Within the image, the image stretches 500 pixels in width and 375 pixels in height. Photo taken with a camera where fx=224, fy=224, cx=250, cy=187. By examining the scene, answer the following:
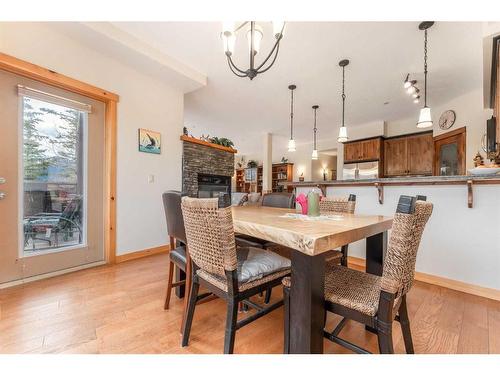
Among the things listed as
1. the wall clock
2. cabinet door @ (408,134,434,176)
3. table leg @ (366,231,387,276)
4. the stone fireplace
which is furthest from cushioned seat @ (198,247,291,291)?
cabinet door @ (408,134,434,176)

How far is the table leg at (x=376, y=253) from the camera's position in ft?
4.75

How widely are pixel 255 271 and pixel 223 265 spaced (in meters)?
0.19

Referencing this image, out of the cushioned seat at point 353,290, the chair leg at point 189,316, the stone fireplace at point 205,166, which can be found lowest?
the chair leg at point 189,316

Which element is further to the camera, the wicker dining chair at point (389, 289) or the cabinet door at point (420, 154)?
the cabinet door at point (420, 154)

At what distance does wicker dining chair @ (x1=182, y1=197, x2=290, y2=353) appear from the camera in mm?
1021

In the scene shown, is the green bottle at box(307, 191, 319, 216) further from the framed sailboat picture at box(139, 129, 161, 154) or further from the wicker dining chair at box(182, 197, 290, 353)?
the framed sailboat picture at box(139, 129, 161, 154)

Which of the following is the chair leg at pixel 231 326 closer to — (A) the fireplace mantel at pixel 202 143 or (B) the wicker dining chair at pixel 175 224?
(B) the wicker dining chair at pixel 175 224

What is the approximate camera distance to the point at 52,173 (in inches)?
91.4

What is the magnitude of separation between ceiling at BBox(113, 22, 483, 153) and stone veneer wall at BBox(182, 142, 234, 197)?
0.99 m

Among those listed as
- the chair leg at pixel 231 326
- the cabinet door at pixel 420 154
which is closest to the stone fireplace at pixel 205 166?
the chair leg at pixel 231 326

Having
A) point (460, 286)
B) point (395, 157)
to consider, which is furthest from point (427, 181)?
point (395, 157)

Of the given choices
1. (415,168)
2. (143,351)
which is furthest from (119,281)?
(415,168)

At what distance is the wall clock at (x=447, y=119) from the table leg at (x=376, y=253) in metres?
4.20
